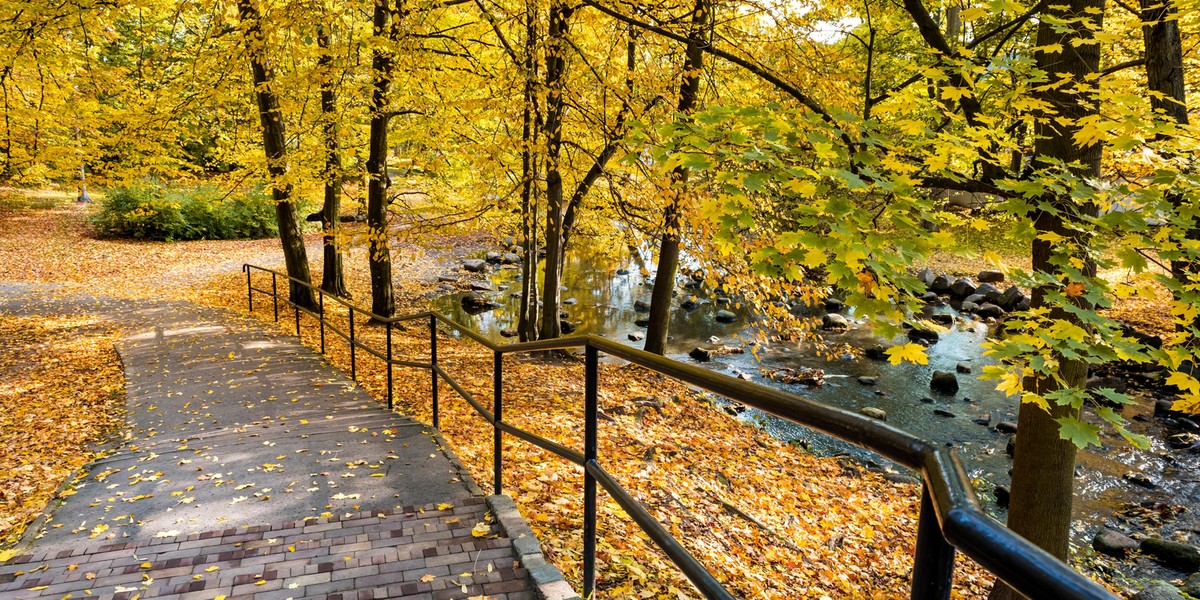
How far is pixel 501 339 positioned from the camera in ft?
50.5

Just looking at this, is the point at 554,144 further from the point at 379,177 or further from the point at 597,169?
the point at 379,177

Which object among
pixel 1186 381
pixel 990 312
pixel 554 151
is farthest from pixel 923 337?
pixel 1186 381

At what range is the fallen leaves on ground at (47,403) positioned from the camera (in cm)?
504

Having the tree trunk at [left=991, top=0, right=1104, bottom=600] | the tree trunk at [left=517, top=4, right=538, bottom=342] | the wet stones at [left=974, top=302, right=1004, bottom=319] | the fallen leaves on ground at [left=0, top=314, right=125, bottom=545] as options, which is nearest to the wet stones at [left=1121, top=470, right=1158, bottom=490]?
the tree trunk at [left=991, top=0, right=1104, bottom=600]

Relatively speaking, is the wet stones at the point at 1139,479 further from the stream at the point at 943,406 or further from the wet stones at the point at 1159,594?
the wet stones at the point at 1159,594

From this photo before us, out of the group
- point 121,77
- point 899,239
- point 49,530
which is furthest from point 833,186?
point 121,77

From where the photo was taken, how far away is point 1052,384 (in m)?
Result: 4.75

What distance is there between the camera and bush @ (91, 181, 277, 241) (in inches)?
864

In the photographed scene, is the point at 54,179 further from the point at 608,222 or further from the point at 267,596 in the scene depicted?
the point at 267,596

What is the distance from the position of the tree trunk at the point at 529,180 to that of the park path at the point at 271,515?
352cm

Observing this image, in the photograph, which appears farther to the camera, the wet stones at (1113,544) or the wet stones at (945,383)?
the wet stones at (945,383)

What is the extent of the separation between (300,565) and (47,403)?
638 cm

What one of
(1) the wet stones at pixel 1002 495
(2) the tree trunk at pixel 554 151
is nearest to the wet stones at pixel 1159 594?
(1) the wet stones at pixel 1002 495

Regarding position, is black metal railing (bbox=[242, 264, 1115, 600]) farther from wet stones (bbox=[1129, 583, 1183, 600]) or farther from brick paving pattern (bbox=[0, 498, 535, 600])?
wet stones (bbox=[1129, 583, 1183, 600])
